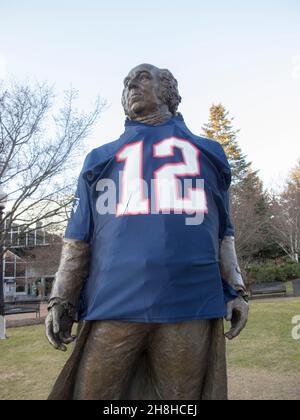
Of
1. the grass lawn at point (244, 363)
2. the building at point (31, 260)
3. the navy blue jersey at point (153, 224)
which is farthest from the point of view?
the building at point (31, 260)

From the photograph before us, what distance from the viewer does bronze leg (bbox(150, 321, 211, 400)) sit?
1.96 metres

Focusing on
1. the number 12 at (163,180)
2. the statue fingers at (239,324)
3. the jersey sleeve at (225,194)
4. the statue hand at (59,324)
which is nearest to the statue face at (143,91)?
the number 12 at (163,180)

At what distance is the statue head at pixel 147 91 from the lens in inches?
93.2

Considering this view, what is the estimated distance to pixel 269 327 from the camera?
10867mm

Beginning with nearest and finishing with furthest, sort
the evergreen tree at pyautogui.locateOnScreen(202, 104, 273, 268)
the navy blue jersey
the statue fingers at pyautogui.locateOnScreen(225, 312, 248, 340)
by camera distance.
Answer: the navy blue jersey → the statue fingers at pyautogui.locateOnScreen(225, 312, 248, 340) → the evergreen tree at pyautogui.locateOnScreen(202, 104, 273, 268)

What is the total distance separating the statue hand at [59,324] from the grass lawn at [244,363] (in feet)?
15.2

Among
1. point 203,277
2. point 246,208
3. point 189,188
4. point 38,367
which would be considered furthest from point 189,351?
point 246,208

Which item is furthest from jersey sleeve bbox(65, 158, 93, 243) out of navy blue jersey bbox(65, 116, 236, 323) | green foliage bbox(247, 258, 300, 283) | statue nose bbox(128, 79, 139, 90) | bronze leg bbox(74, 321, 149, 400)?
green foliage bbox(247, 258, 300, 283)

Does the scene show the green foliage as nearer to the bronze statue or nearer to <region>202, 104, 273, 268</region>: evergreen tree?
<region>202, 104, 273, 268</region>: evergreen tree

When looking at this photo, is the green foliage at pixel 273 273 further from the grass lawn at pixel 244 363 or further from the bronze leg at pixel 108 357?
the bronze leg at pixel 108 357

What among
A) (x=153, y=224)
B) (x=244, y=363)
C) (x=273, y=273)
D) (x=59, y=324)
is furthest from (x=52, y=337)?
(x=273, y=273)

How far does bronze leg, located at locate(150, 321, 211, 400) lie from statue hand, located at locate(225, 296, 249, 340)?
0.23 m

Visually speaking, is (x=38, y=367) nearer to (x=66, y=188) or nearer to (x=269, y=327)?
(x=66, y=188)
